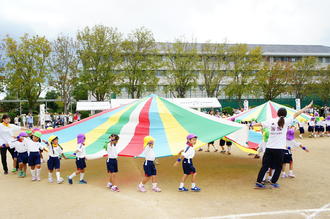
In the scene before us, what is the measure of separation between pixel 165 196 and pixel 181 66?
867 inches

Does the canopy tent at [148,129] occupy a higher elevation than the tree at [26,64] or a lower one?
lower

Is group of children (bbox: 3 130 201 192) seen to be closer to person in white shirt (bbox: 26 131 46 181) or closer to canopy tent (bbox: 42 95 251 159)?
person in white shirt (bbox: 26 131 46 181)

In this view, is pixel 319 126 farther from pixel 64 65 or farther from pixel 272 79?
pixel 64 65

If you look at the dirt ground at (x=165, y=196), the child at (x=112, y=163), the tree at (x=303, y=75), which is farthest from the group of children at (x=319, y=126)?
the tree at (x=303, y=75)

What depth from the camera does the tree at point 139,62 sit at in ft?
80.9

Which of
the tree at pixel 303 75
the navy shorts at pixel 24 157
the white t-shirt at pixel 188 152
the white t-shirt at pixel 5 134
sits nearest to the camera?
the white t-shirt at pixel 188 152

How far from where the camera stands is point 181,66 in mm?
25766

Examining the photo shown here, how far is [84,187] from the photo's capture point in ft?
17.1

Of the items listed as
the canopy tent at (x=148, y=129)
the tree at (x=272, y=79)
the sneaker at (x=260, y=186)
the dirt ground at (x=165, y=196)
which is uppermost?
the tree at (x=272, y=79)

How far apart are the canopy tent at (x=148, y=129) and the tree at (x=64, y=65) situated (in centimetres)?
1760

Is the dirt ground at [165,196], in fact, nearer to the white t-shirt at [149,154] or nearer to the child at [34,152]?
the child at [34,152]

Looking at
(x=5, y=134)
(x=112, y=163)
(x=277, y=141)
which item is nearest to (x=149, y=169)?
(x=112, y=163)

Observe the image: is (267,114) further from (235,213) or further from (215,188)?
(235,213)

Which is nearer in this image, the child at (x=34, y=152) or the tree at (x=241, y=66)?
the child at (x=34, y=152)
